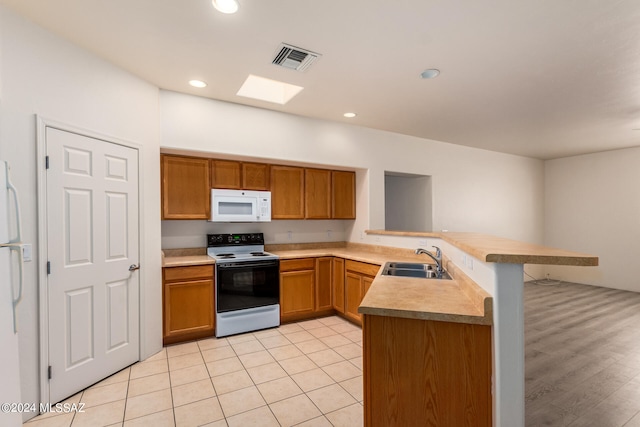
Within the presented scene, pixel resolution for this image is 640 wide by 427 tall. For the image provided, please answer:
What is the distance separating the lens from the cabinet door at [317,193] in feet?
14.0

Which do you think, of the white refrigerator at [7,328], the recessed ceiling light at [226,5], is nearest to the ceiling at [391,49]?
the recessed ceiling light at [226,5]

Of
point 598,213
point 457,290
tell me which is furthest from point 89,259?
point 598,213

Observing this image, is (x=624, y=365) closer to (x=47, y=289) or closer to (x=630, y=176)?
(x=630, y=176)

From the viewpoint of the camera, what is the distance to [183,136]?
326 cm

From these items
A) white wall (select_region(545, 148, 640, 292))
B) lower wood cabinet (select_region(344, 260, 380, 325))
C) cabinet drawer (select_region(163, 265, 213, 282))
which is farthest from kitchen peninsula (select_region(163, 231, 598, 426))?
white wall (select_region(545, 148, 640, 292))

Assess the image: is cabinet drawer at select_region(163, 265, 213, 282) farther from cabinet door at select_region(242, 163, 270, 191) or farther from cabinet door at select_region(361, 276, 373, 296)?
cabinet door at select_region(361, 276, 373, 296)

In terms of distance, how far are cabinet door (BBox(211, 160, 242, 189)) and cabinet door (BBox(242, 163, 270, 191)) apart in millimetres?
80

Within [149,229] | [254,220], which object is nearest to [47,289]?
[149,229]

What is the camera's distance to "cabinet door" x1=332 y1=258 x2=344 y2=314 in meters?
3.95

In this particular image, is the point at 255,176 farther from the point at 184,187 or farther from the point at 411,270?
the point at 411,270

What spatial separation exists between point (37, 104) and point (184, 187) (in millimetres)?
1488

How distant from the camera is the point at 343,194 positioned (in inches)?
179

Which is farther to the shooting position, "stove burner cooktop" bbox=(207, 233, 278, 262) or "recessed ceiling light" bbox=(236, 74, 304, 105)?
"stove burner cooktop" bbox=(207, 233, 278, 262)

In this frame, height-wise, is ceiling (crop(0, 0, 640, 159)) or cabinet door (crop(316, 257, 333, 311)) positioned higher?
ceiling (crop(0, 0, 640, 159))
